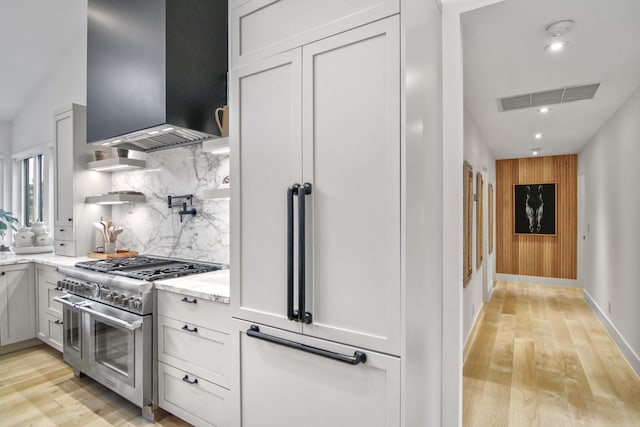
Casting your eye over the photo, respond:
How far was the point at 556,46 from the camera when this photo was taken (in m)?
2.38

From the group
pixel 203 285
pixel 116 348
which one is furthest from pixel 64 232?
pixel 203 285

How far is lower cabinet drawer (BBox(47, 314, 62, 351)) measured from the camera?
321cm

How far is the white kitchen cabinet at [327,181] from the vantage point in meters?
1.35

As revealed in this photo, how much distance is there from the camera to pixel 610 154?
13.3 ft

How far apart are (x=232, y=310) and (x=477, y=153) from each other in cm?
367

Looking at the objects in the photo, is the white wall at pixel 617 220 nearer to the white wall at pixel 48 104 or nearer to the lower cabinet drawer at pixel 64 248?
the lower cabinet drawer at pixel 64 248

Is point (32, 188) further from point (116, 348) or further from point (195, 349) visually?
point (195, 349)

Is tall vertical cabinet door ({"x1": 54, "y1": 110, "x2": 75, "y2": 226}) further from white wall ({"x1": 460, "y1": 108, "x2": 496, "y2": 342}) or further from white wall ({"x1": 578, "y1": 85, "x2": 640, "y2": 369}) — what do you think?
white wall ({"x1": 578, "y1": 85, "x2": 640, "y2": 369})

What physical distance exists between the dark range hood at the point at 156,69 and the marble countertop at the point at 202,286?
103cm

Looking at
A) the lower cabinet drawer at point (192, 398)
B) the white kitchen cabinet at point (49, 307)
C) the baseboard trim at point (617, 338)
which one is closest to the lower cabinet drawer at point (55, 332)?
the white kitchen cabinet at point (49, 307)

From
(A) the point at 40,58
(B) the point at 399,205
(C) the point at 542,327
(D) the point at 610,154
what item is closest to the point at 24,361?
(A) the point at 40,58

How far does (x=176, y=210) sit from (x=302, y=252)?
6.48ft

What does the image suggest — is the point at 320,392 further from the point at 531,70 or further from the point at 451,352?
Answer: the point at 531,70

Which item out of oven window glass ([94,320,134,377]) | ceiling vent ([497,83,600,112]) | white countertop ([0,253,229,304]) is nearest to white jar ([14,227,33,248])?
oven window glass ([94,320,134,377])
